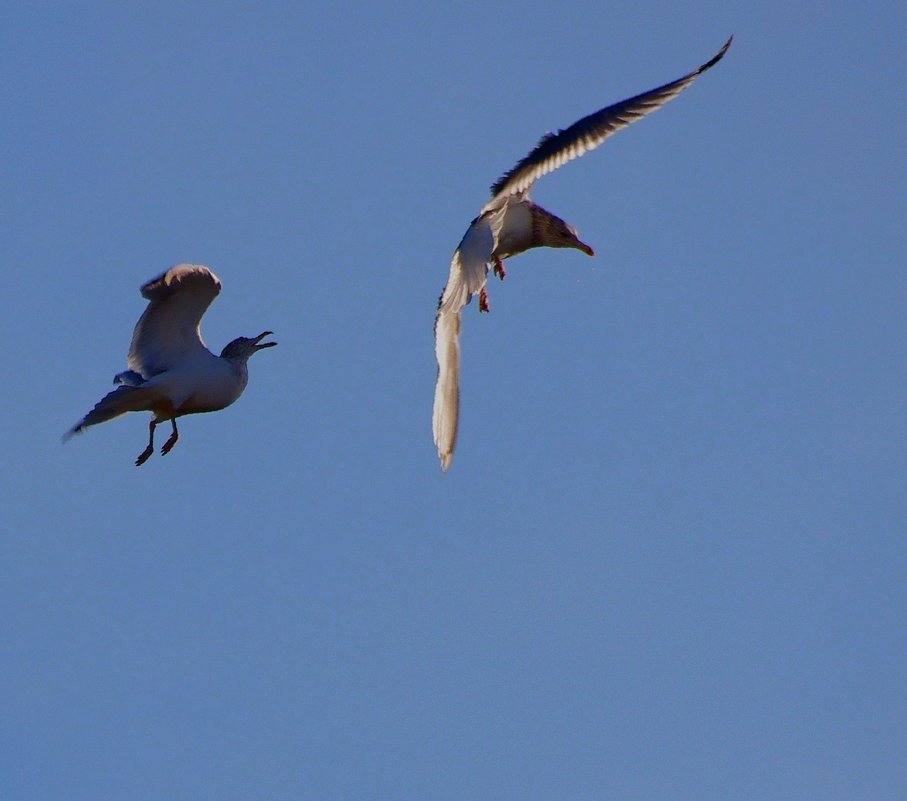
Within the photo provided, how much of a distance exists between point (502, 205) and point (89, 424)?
14.3 ft

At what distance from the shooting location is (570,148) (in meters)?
15.8

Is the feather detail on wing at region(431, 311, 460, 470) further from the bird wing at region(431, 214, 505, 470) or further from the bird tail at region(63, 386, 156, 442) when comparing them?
the bird tail at region(63, 386, 156, 442)

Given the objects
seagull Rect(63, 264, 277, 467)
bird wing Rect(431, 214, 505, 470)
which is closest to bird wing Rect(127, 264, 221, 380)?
seagull Rect(63, 264, 277, 467)

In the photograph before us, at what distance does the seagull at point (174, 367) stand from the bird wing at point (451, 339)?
3.12 metres

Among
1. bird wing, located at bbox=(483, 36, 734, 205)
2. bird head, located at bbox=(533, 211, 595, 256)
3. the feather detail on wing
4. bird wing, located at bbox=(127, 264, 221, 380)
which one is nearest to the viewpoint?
the feather detail on wing

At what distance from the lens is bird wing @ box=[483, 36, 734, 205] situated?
15578mm

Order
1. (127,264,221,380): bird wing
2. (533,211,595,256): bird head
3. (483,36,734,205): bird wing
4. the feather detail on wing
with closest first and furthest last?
1. the feather detail on wing
2. (483,36,734,205): bird wing
3. (127,264,221,380): bird wing
4. (533,211,595,256): bird head

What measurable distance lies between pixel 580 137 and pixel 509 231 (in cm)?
224

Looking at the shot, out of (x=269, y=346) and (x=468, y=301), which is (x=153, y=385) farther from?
(x=468, y=301)

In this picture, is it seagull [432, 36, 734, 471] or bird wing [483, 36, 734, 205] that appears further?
bird wing [483, 36, 734, 205]

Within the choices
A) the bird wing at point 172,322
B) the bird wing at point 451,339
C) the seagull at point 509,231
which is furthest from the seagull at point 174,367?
the bird wing at point 451,339

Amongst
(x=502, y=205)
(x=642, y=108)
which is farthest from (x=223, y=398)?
(x=642, y=108)

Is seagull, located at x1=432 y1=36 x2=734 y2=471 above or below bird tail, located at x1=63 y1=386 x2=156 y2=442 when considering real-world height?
above

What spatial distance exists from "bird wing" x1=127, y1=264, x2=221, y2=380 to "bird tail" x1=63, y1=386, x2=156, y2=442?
376mm
